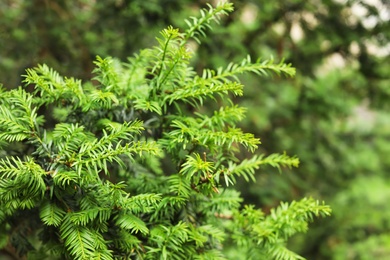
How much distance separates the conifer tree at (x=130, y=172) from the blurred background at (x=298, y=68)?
808 mm

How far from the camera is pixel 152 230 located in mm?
1009

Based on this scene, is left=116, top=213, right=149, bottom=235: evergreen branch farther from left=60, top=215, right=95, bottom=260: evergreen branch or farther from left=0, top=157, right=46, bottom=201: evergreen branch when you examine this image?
left=0, top=157, right=46, bottom=201: evergreen branch

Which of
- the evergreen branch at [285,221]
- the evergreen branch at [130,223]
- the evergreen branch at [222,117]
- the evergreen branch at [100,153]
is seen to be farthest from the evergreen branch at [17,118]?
the evergreen branch at [285,221]

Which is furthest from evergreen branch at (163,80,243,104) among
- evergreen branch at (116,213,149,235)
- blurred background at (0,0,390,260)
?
blurred background at (0,0,390,260)

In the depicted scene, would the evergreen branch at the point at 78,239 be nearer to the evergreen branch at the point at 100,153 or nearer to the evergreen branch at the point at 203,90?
the evergreen branch at the point at 100,153

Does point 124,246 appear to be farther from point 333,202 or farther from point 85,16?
point 333,202

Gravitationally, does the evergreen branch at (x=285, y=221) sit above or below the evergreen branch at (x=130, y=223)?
above

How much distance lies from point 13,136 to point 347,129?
268 cm

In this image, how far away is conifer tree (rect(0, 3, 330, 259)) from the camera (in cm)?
91

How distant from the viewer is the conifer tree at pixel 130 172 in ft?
2.98

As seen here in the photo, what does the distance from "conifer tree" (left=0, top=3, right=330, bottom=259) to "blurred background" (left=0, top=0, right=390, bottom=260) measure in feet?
2.65

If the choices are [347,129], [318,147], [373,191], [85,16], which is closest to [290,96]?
[318,147]

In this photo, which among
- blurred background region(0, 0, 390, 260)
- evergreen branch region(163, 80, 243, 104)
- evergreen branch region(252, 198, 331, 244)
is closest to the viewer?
evergreen branch region(163, 80, 243, 104)

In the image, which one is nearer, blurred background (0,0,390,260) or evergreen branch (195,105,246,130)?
evergreen branch (195,105,246,130)
